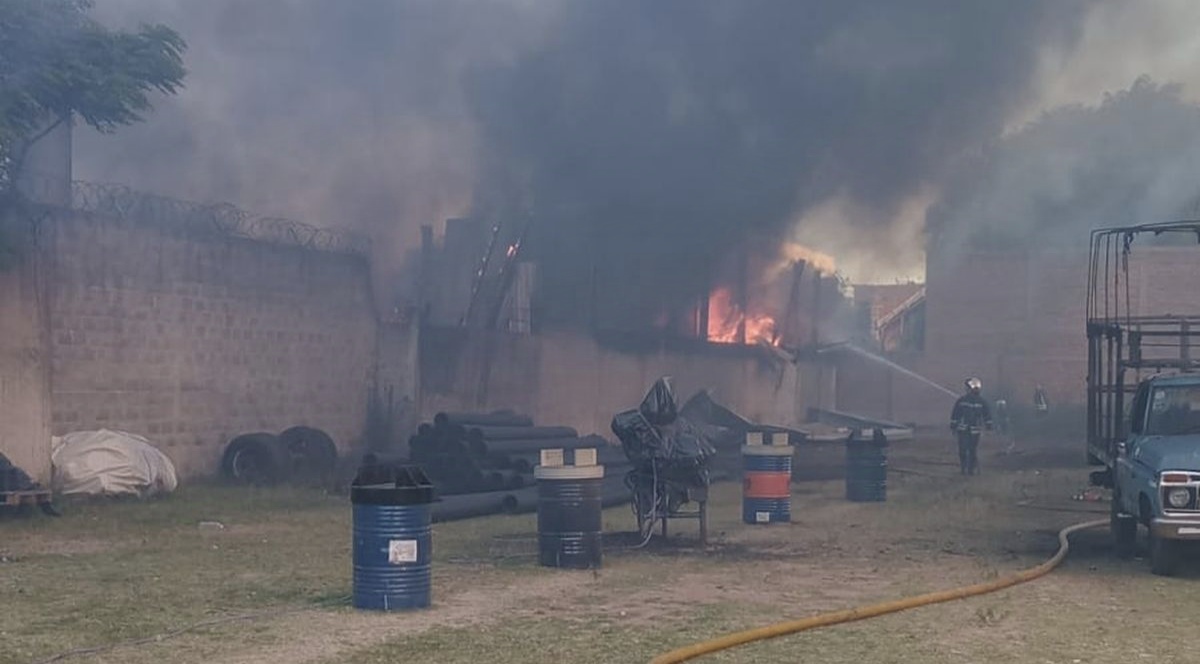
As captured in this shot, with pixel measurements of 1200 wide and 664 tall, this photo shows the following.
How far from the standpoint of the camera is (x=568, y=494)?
11156 millimetres

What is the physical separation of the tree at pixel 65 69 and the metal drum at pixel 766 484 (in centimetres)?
885

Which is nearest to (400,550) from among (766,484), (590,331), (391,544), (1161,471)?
(391,544)

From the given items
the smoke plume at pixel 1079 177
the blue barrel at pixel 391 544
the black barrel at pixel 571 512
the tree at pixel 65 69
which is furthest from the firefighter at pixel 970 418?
the smoke plume at pixel 1079 177

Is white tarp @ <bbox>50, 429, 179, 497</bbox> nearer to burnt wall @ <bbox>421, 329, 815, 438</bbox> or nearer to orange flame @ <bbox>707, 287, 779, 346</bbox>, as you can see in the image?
burnt wall @ <bbox>421, 329, 815, 438</bbox>

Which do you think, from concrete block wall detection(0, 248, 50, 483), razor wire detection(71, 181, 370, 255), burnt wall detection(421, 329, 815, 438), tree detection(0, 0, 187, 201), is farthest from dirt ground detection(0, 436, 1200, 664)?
burnt wall detection(421, 329, 815, 438)

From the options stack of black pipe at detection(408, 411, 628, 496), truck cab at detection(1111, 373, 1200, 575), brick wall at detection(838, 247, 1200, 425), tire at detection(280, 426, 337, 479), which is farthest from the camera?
brick wall at detection(838, 247, 1200, 425)

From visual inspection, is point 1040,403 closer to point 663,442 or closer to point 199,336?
point 199,336

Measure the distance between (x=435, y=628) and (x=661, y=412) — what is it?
5075mm

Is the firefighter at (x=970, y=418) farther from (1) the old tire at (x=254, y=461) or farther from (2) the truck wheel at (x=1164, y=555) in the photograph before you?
(1) the old tire at (x=254, y=461)

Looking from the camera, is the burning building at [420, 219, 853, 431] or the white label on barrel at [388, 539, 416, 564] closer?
the white label on barrel at [388, 539, 416, 564]

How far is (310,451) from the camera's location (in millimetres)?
19859

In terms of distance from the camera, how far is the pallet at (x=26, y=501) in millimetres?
14086

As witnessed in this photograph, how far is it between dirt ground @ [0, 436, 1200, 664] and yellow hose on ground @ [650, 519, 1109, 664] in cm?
8

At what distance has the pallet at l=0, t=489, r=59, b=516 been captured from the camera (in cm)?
1409
